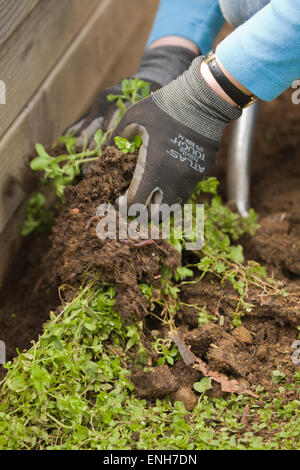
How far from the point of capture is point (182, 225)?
5.45 feet

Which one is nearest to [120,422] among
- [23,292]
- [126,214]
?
[126,214]

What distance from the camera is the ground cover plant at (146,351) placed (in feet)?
4.23

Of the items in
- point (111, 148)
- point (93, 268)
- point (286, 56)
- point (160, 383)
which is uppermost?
point (286, 56)

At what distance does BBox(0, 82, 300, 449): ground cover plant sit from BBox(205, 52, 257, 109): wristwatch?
0.35 metres

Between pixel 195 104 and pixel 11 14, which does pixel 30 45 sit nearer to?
pixel 11 14

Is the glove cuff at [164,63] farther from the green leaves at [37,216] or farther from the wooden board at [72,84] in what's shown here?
the green leaves at [37,216]

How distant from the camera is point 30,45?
180 cm

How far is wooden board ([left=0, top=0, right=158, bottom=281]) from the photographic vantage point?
1.83 meters

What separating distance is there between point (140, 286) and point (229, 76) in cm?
69

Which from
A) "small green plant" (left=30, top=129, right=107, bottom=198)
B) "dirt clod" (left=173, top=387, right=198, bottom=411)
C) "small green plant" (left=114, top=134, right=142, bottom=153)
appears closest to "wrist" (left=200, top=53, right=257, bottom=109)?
"small green plant" (left=114, top=134, right=142, bottom=153)

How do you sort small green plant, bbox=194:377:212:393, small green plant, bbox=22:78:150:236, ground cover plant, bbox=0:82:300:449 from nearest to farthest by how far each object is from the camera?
ground cover plant, bbox=0:82:300:449
small green plant, bbox=194:377:212:393
small green plant, bbox=22:78:150:236

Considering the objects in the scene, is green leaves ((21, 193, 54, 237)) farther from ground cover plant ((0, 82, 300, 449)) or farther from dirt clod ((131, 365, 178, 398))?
dirt clod ((131, 365, 178, 398))

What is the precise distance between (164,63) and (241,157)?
59cm
